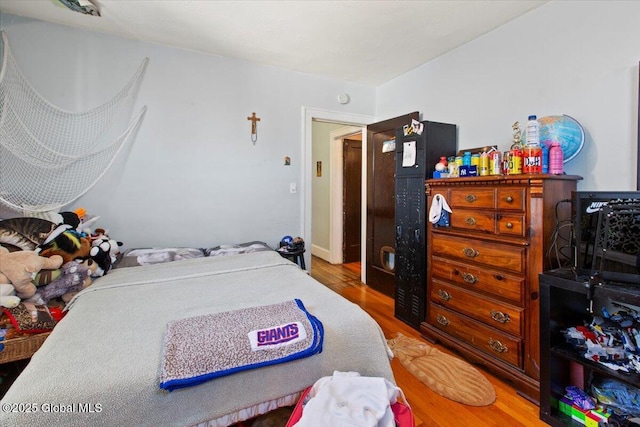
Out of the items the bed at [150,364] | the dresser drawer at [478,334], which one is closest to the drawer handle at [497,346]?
the dresser drawer at [478,334]

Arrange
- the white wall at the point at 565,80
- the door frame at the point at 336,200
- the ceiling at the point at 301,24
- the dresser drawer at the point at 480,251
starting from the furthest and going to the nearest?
1. the door frame at the point at 336,200
2. the ceiling at the point at 301,24
3. the dresser drawer at the point at 480,251
4. the white wall at the point at 565,80

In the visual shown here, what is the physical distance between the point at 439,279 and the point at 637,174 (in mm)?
1272

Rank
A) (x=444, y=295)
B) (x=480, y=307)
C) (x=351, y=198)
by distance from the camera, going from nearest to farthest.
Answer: (x=480, y=307)
(x=444, y=295)
(x=351, y=198)

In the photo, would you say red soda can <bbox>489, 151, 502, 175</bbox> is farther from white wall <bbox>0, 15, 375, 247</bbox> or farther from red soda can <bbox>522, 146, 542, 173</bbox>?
white wall <bbox>0, 15, 375, 247</bbox>

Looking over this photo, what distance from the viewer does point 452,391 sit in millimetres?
1732

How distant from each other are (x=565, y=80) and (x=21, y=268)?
3.34 m

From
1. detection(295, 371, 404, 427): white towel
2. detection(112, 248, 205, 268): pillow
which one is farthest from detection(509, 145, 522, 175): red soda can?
detection(112, 248, 205, 268): pillow

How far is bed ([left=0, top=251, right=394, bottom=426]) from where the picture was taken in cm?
82

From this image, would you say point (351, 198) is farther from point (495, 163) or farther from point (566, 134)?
point (566, 134)

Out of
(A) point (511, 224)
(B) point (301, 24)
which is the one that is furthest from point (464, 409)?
(B) point (301, 24)

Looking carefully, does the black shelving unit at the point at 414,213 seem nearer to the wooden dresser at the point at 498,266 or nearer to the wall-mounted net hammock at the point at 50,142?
the wooden dresser at the point at 498,266

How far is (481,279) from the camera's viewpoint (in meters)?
1.95

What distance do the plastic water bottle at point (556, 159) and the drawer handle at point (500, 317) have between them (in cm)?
90

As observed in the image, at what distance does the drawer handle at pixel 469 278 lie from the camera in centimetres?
199
